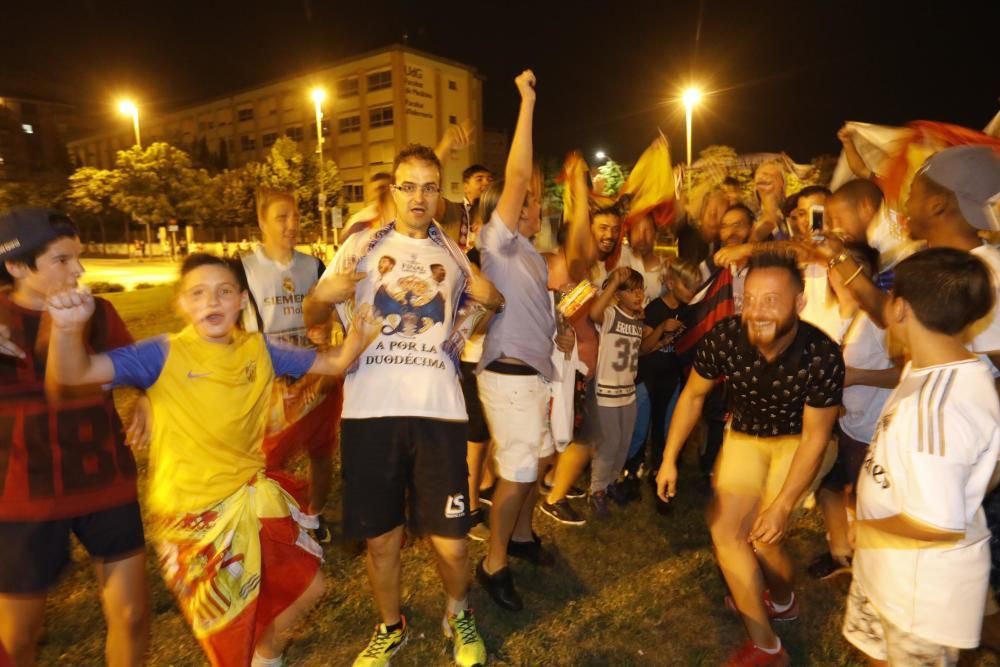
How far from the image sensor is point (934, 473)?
202 cm

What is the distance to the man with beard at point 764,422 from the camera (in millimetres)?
2850

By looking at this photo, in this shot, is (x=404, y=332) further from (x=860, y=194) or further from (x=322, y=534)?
(x=860, y=194)

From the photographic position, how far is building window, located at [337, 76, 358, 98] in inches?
2050

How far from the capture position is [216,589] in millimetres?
2402

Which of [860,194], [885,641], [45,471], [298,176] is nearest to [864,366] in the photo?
[860,194]

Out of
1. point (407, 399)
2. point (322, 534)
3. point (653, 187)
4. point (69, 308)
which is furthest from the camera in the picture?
point (653, 187)

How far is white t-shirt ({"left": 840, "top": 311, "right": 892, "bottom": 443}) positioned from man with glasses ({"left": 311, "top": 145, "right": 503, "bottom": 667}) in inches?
85.8

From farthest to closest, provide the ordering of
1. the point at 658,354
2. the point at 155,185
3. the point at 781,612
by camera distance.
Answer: the point at 155,185
the point at 658,354
the point at 781,612

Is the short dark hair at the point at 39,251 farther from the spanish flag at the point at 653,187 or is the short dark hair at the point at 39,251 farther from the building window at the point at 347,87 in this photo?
the building window at the point at 347,87

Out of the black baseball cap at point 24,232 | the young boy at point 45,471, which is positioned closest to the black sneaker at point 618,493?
the young boy at point 45,471

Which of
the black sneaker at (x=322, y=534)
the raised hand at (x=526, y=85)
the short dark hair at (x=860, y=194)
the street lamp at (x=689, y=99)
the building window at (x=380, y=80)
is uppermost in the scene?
the building window at (x=380, y=80)

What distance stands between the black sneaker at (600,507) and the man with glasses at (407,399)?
6.03 feet

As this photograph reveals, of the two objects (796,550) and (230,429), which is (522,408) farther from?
(796,550)

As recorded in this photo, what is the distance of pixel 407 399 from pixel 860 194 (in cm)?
337
